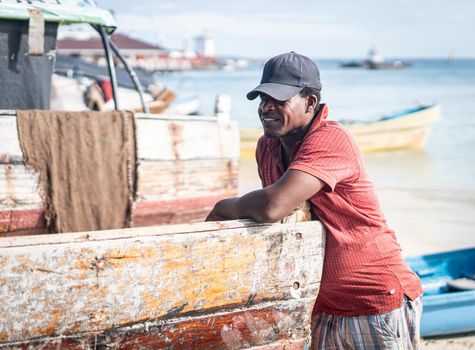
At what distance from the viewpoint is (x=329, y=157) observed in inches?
83.3

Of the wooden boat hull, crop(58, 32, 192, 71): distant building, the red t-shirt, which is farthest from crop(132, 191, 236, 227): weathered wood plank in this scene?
crop(58, 32, 192, 71): distant building

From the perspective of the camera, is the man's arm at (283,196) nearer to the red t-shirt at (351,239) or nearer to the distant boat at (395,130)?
the red t-shirt at (351,239)

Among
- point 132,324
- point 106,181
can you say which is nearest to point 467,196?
point 106,181

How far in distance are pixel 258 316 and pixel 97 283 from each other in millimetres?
646

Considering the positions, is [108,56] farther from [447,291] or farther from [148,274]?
[447,291]

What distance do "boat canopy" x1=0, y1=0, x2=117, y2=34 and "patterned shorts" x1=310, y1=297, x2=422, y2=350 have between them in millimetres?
2719

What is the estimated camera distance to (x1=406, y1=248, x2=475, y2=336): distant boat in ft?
14.2

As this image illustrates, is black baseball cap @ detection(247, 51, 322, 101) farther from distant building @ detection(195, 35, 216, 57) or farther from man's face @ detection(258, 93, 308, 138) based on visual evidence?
distant building @ detection(195, 35, 216, 57)

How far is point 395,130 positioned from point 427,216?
242 inches

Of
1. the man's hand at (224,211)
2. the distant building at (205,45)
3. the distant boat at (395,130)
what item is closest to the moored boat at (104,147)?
the man's hand at (224,211)

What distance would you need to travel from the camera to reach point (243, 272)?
2111 mm

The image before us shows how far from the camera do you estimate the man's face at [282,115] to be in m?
2.29

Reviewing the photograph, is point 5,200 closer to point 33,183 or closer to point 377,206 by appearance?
point 33,183

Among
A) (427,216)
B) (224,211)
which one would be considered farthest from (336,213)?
(427,216)
